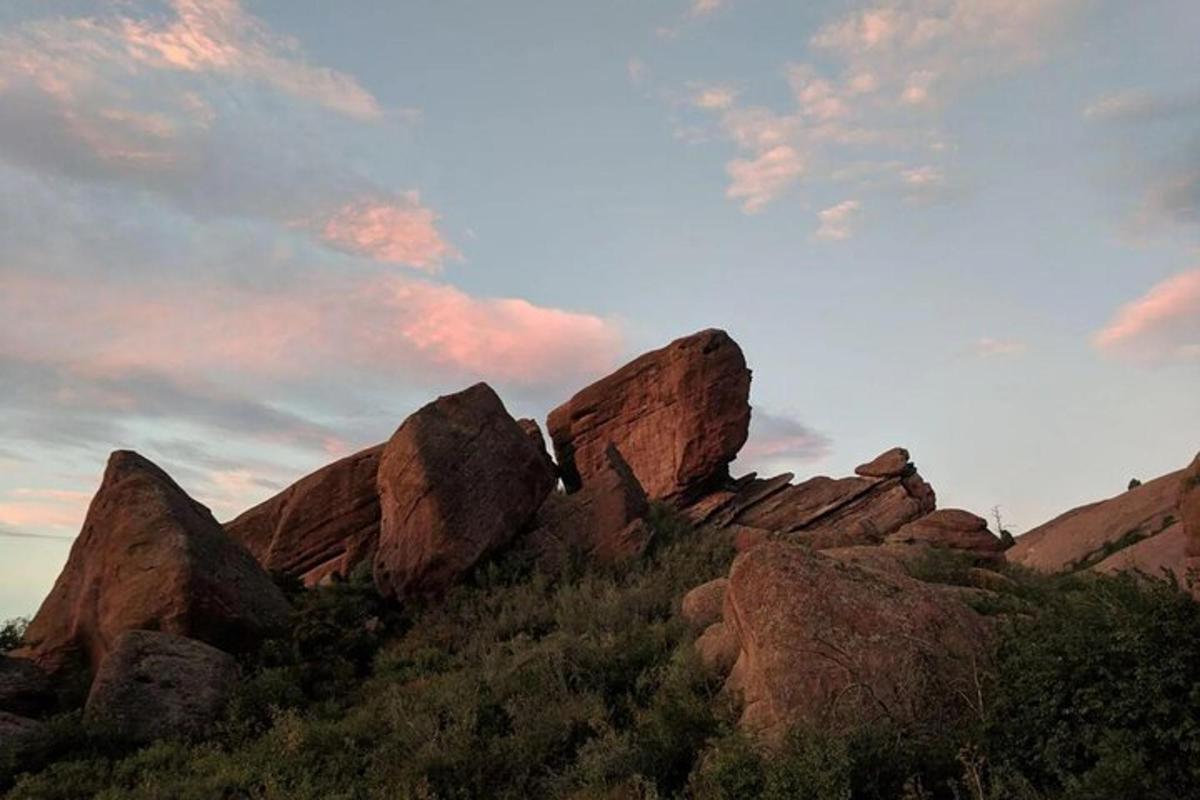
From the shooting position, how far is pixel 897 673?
31.9 feet

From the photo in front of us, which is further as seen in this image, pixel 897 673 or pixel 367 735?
pixel 367 735

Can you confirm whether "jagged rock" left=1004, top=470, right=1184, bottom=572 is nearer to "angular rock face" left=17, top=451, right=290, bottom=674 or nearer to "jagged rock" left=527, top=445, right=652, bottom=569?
"jagged rock" left=527, top=445, right=652, bottom=569

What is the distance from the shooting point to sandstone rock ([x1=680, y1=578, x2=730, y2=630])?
14.6m

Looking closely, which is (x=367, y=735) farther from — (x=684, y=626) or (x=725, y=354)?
(x=725, y=354)

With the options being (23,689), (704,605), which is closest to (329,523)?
(23,689)

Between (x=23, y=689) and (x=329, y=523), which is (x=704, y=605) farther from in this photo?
(x=329, y=523)

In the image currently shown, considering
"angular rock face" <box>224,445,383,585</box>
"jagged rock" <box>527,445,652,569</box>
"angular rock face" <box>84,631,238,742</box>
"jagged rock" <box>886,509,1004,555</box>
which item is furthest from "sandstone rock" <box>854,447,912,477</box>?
"angular rock face" <box>84,631,238,742</box>

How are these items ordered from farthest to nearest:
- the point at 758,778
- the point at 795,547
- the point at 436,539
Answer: the point at 436,539 < the point at 795,547 < the point at 758,778

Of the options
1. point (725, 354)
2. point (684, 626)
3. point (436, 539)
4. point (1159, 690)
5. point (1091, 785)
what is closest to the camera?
point (1091, 785)

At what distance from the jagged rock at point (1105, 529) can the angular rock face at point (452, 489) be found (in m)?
32.9

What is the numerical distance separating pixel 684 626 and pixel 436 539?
7.50 meters

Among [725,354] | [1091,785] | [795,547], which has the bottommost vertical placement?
[1091,785]

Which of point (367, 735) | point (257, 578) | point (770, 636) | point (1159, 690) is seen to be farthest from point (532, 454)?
point (1159, 690)

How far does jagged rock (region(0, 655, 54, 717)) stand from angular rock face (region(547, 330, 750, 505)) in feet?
61.0
